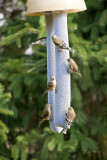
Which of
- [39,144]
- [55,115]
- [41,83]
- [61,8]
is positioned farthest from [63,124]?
[39,144]

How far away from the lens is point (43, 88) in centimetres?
349

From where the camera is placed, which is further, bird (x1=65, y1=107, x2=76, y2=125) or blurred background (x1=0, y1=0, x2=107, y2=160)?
blurred background (x1=0, y1=0, x2=107, y2=160)

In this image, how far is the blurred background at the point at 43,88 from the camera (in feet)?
10.5

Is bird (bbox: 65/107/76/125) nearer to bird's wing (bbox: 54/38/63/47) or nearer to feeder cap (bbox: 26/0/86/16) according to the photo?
bird's wing (bbox: 54/38/63/47)

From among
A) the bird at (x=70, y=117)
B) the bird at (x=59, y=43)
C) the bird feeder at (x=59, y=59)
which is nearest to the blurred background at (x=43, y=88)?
the bird feeder at (x=59, y=59)

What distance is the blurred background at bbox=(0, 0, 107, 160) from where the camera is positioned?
126 inches

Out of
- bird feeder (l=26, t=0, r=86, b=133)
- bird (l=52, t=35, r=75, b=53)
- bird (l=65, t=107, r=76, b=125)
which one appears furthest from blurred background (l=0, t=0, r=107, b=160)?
bird (l=65, t=107, r=76, b=125)

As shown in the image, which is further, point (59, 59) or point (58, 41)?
point (59, 59)

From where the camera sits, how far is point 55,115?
5.97 ft

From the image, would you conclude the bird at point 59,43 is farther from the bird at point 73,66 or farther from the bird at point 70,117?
the bird at point 70,117

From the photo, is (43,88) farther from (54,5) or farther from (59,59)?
(54,5)

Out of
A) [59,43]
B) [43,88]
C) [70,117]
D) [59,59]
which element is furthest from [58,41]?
[43,88]

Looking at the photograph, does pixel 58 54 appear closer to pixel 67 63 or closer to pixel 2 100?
pixel 67 63

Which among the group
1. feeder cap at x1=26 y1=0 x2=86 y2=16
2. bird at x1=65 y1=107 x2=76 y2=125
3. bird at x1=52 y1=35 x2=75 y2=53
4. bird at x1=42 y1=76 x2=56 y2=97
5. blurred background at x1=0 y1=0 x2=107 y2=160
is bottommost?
blurred background at x1=0 y1=0 x2=107 y2=160
